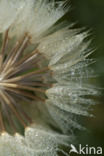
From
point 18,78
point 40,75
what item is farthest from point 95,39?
point 18,78

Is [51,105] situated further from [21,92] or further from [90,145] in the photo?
[90,145]

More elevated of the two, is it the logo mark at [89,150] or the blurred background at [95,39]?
the blurred background at [95,39]

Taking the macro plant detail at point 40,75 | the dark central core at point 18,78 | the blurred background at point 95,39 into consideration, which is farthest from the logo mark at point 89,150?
the dark central core at point 18,78

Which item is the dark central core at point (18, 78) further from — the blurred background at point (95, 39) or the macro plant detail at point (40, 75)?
the blurred background at point (95, 39)

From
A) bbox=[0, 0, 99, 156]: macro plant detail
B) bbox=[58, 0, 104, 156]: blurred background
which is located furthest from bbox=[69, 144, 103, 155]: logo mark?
bbox=[0, 0, 99, 156]: macro plant detail

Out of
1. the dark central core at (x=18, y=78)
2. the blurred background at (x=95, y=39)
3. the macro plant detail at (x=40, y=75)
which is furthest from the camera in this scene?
the blurred background at (x=95, y=39)

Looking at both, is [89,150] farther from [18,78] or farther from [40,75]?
[18,78]

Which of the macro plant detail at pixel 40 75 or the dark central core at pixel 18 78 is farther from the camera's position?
the dark central core at pixel 18 78

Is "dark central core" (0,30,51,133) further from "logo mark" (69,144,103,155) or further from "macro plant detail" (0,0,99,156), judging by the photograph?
"logo mark" (69,144,103,155)
